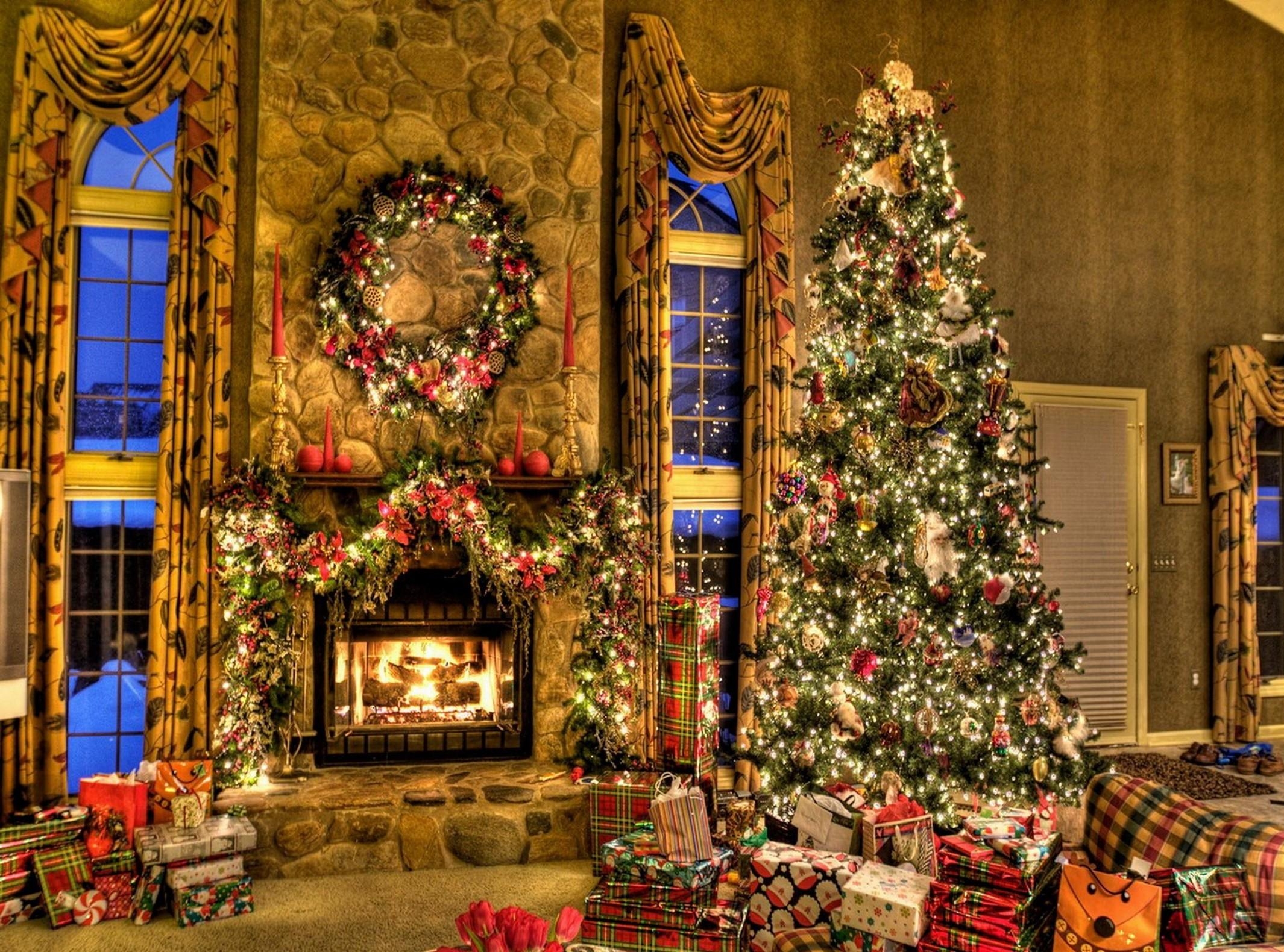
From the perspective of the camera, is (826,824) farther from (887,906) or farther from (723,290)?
(723,290)

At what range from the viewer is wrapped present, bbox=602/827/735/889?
3469 millimetres

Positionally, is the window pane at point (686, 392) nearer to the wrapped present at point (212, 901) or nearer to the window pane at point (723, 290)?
the window pane at point (723, 290)

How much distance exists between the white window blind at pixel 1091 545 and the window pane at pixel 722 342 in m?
2.06

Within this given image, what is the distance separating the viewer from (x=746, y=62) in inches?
225

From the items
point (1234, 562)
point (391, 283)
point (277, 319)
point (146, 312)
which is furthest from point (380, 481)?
point (1234, 562)

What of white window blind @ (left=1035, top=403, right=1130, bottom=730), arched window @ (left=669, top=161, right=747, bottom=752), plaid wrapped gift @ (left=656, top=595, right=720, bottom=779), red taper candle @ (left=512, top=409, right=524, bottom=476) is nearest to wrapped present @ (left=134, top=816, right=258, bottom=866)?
plaid wrapped gift @ (left=656, top=595, right=720, bottom=779)

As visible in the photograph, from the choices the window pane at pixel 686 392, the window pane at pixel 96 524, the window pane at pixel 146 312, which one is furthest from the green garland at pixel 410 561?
the window pane at pixel 146 312

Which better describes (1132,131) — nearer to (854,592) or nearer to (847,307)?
(847,307)

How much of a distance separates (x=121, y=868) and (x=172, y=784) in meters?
0.36

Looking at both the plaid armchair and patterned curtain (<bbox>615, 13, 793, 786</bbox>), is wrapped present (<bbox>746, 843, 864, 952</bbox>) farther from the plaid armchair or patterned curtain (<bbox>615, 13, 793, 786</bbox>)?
patterned curtain (<bbox>615, 13, 793, 786</bbox>)

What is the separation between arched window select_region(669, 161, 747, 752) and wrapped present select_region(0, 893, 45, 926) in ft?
11.0

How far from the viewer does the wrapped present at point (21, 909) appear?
3822 millimetres

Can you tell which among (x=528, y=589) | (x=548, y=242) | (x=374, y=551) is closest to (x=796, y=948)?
(x=528, y=589)

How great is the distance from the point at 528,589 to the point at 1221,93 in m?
5.84
